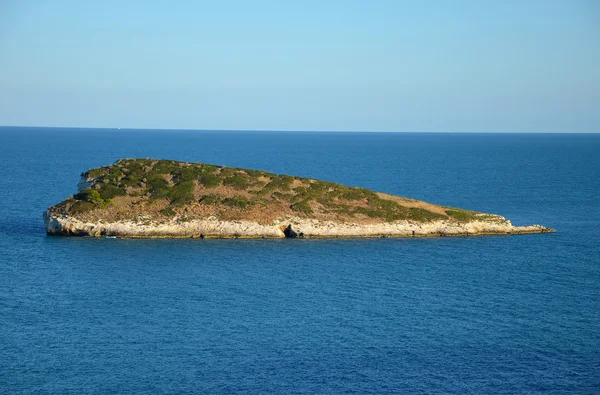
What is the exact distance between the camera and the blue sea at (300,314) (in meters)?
42.0

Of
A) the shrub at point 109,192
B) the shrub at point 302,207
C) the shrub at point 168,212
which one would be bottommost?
the shrub at point 168,212

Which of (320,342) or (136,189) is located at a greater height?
(136,189)

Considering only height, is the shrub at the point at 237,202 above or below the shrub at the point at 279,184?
below

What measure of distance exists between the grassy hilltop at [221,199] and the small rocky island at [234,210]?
4.1 inches

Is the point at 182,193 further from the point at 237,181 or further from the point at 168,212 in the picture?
the point at 237,181

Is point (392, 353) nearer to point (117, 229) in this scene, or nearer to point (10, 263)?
point (10, 263)

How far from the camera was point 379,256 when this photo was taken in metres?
73.0

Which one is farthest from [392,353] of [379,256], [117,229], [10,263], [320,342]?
[117,229]

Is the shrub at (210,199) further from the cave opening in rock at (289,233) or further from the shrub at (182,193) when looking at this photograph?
the cave opening in rock at (289,233)

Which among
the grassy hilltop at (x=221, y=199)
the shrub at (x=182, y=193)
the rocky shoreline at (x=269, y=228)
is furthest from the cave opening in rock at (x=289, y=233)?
the shrub at (x=182, y=193)

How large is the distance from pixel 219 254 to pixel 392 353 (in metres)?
30.2

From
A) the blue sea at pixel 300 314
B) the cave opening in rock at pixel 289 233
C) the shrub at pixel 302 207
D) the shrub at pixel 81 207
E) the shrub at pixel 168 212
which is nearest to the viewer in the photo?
the blue sea at pixel 300 314

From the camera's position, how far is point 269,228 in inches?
3246

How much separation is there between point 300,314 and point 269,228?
1156 inches
